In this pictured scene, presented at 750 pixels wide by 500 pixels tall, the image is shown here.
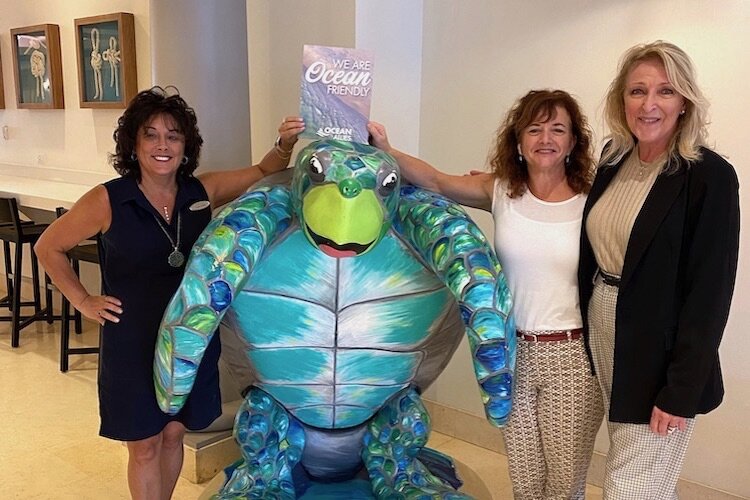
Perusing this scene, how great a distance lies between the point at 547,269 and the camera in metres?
1.33

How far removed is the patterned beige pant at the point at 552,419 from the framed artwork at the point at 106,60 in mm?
2963

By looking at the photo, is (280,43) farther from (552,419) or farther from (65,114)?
(65,114)

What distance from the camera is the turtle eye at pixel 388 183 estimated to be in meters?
1.18

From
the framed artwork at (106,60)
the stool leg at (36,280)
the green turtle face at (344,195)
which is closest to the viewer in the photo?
the green turtle face at (344,195)

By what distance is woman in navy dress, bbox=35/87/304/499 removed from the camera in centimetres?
143

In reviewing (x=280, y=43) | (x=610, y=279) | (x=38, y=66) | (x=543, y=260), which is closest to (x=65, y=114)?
(x=38, y=66)

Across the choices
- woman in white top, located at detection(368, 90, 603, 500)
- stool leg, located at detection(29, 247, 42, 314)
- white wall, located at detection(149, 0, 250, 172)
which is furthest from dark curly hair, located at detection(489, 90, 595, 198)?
stool leg, located at detection(29, 247, 42, 314)

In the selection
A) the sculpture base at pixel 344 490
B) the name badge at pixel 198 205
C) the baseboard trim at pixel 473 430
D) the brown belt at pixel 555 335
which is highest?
the name badge at pixel 198 205

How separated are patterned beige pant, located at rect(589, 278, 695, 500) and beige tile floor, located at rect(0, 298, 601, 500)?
1.05 metres

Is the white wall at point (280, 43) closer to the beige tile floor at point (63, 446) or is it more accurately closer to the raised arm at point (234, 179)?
the raised arm at point (234, 179)

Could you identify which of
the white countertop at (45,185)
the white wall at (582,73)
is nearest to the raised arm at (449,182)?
the white wall at (582,73)

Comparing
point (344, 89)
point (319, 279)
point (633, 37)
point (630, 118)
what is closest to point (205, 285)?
point (319, 279)

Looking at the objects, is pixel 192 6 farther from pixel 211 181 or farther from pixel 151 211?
pixel 151 211

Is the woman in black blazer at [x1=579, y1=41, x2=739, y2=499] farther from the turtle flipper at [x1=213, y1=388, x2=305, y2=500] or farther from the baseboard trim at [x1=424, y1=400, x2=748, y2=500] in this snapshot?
the baseboard trim at [x1=424, y1=400, x2=748, y2=500]
